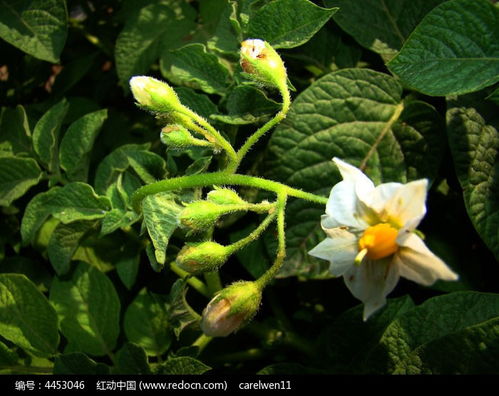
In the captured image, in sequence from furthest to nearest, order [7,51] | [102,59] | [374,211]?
1. [102,59]
2. [7,51]
3. [374,211]

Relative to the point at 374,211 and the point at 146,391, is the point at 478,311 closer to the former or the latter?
the point at 374,211

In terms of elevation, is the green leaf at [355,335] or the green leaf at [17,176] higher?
the green leaf at [17,176]

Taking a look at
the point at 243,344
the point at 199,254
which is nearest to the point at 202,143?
the point at 199,254

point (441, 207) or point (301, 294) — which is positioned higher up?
point (441, 207)

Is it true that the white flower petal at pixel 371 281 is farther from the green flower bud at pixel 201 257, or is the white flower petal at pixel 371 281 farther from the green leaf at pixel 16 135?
the green leaf at pixel 16 135

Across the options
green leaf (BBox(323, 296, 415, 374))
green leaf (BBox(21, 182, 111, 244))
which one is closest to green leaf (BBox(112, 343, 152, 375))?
green leaf (BBox(21, 182, 111, 244))

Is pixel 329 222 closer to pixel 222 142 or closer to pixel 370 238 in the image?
pixel 370 238

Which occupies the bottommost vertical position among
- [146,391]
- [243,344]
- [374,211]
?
[243,344]

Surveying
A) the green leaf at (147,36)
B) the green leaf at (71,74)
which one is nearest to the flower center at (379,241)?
the green leaf at (147,36)
